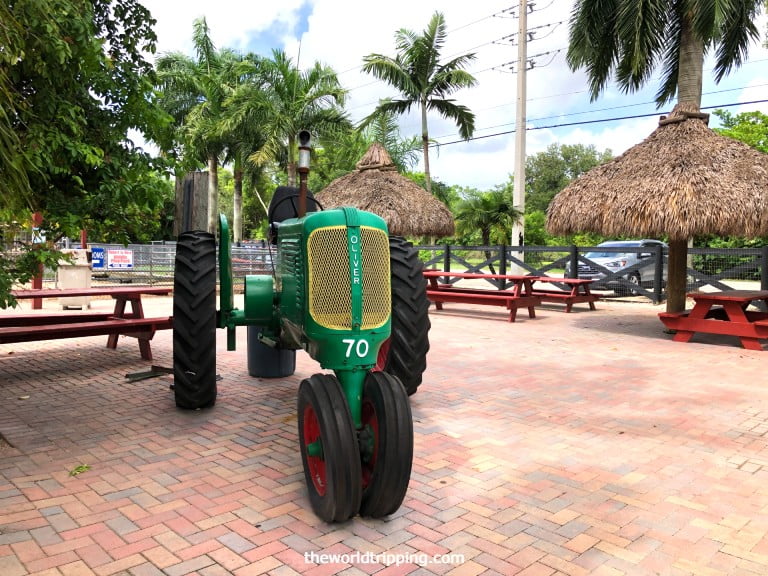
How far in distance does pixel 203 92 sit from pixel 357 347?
25.1 metres

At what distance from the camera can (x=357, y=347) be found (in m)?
3.35

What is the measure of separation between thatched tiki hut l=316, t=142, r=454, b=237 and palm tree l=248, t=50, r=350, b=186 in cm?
590

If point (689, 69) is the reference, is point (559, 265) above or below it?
below

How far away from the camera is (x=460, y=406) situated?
18.0 feet

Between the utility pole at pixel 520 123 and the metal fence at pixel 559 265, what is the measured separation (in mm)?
816

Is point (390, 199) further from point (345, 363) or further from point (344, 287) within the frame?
point (345, 363)

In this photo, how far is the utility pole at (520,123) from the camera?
17.7 metres

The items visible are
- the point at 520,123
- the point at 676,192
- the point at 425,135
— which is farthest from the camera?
the point at 425,135

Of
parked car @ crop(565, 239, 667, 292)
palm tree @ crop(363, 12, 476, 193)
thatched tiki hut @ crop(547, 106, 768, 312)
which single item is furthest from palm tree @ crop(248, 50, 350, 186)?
thatched tiki hut @ crop(547, 106, 768, 312)

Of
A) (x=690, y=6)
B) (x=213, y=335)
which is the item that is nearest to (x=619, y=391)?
(x=213, y=335)

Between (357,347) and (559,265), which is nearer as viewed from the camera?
(357,347)

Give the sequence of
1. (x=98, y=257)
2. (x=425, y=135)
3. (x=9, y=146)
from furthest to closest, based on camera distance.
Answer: (x=425, y=135) < (x=98, y=257) < (x=9, y=146)

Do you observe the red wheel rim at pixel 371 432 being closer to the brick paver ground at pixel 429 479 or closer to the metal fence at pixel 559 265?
the brick paver ground at pixel 429 479

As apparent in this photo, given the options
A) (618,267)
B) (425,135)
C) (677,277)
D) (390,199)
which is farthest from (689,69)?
(425,135)
